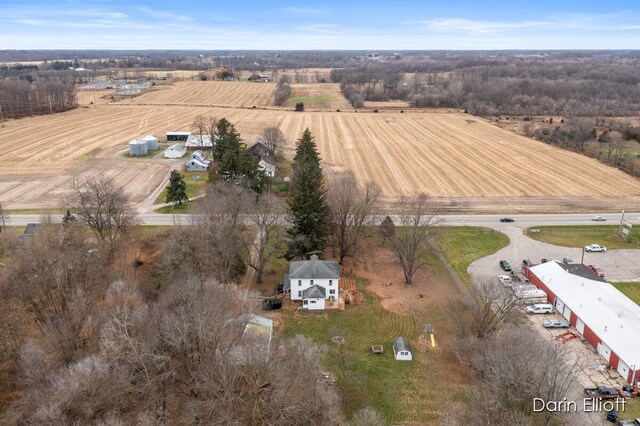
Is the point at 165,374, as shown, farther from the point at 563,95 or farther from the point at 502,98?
the point at 563,95

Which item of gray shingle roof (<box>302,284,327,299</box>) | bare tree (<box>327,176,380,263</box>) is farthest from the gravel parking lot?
gray shingle roof (<box>302,284,327,299</box>)

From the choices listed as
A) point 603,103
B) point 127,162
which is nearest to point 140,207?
point 127,162

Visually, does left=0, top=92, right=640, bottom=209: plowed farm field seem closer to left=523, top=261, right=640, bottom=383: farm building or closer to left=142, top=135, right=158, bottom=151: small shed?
left=142, top=135, right=158, bottom=151: small shed

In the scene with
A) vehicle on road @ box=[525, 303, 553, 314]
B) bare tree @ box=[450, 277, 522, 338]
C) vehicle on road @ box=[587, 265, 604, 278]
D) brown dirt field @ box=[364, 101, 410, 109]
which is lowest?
vehicle on road @ box=[525, 303, 553, 314]

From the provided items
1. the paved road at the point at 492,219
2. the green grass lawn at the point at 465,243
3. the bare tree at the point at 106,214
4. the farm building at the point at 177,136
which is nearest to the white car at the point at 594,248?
the paved road at the point at 492,219

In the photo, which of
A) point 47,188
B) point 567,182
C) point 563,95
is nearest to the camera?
point 47,188
